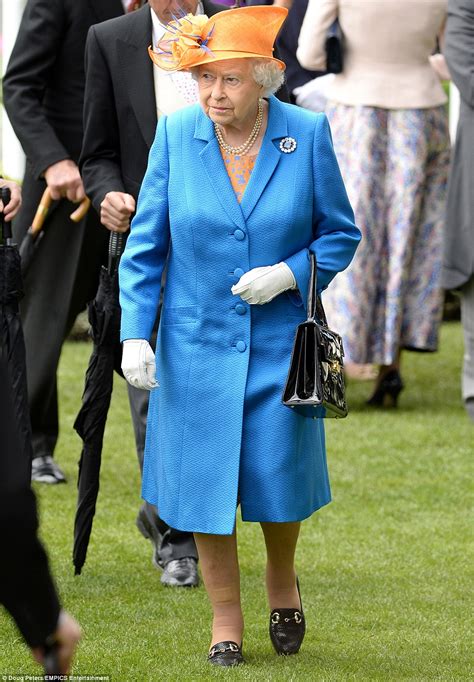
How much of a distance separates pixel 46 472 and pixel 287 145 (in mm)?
2880

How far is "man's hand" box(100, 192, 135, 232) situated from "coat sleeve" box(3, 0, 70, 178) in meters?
0.81

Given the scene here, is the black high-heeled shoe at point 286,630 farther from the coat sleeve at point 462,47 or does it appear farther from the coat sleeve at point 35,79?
the coat sleeve at point 462,47

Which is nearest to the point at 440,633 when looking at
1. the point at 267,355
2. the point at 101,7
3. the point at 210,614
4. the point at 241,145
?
the point at 210,614

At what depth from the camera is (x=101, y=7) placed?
19.7 feet

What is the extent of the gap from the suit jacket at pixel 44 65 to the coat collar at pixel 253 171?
153cm

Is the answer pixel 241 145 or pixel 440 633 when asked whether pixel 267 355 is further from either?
pixel 440 633

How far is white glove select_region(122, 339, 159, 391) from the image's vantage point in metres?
4.32

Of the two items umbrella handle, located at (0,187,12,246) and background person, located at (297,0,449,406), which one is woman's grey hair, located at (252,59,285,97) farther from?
background person, located at (297,0,449,406)

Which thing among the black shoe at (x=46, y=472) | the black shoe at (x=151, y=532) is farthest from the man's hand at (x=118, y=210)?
the black shoe at (x=46, y=472)

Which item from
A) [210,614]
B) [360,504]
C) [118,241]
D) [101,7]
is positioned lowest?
[360,504]

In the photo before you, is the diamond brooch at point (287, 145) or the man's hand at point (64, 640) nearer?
the man's hand at point (64, 640)

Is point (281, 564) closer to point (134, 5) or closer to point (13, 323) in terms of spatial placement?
point (13, 323)

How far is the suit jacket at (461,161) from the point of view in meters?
7.80

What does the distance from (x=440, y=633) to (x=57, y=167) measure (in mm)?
2200
